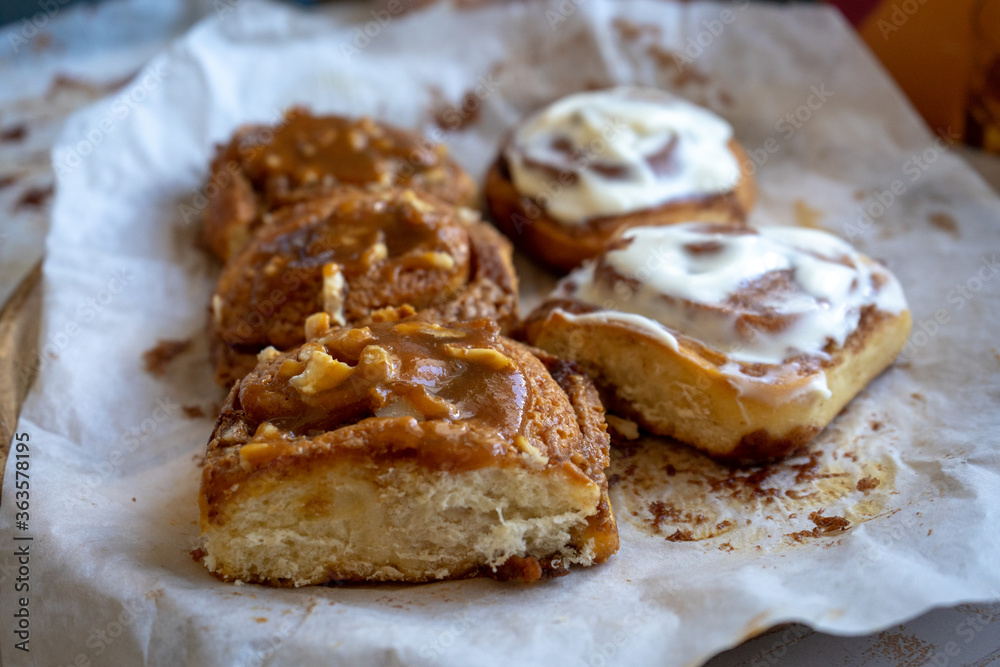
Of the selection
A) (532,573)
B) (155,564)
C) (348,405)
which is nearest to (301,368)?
(348,405)

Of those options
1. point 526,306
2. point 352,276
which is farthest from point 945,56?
point 352,276

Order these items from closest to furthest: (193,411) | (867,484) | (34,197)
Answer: (867,484) < (193,411) < (34,197)

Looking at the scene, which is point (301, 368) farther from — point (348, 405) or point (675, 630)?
point (675, 630)

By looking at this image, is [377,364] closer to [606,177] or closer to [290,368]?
[290,368]

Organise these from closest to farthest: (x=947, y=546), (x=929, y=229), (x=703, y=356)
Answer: (x=947, y=546), (x=703, y=356), (x=929, y=229)

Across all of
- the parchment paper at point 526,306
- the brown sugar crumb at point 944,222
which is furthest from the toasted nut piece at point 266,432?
the brown sugar crumb at point 944,222

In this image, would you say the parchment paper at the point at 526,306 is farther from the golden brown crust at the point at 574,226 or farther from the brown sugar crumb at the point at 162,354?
the golden brown crust at the point at 574,226
